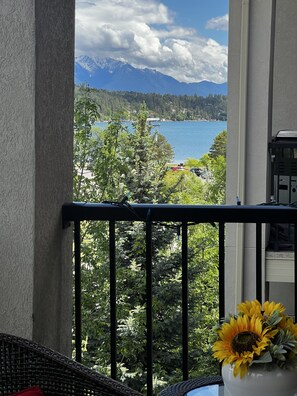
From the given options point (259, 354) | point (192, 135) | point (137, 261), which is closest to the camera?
point (259, 354)

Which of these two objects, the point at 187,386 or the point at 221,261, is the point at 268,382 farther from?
the point at 221,261

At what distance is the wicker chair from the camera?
1.58 meters

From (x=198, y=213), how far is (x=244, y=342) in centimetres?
72

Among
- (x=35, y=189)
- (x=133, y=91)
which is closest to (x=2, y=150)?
(x=35, y=189)

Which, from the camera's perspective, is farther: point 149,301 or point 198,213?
point 149,301

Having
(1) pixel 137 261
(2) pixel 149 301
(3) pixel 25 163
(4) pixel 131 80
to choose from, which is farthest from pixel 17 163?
(4) pixel 131 80

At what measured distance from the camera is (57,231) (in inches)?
88.7

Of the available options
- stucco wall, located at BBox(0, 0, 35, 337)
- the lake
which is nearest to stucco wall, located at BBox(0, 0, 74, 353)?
stucco wall, located at BBox(0, 0, 35, 337)

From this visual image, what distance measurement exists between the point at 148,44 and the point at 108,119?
5.76m

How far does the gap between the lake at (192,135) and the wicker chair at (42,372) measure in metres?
17.2

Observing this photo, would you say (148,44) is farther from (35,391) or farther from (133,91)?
(35,391)

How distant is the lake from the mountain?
1182mm

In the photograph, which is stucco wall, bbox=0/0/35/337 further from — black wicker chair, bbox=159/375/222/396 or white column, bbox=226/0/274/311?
white column, bbox=226/0/274/311

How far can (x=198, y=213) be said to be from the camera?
2174 millimetres
